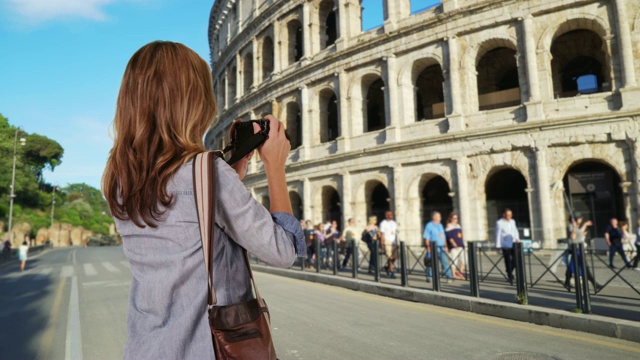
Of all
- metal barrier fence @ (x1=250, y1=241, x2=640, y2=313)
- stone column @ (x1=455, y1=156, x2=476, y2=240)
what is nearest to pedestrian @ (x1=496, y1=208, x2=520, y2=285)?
metal barrier fence @ (x1=250, y1=241, x2=640, y2=313)

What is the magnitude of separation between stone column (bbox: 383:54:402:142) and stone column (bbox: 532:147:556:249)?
638 centimetres

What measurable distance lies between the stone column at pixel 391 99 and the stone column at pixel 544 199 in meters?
6.38

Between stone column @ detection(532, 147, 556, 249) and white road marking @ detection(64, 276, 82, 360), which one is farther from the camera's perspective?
stone column @ detection(532, 147, 556, 249)

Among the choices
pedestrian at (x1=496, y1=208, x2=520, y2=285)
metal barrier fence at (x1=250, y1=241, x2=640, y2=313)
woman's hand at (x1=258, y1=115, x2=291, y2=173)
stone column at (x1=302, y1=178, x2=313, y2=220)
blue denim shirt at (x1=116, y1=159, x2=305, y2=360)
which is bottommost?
metal barrier fence at (x1=250, y1=241, x2=640, y2=313)

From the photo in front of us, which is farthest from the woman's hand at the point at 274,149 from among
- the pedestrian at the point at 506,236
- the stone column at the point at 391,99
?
the stone column at the point at 391,99

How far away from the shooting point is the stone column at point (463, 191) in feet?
58.1

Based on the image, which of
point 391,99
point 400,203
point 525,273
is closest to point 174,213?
point 525,273

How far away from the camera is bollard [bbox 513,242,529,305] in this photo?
23.9ft

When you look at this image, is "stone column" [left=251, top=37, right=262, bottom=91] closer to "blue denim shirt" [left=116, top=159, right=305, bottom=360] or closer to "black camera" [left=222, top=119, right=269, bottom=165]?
"black camera" [left=222, top=119, right=269, bottom=165]

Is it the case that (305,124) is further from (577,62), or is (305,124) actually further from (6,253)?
(6,253)

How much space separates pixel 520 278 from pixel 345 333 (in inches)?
143

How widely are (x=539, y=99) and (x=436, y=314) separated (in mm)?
12782

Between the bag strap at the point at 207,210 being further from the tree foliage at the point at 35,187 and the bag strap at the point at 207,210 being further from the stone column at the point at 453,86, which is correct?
the tree foliage at the point at 35,187

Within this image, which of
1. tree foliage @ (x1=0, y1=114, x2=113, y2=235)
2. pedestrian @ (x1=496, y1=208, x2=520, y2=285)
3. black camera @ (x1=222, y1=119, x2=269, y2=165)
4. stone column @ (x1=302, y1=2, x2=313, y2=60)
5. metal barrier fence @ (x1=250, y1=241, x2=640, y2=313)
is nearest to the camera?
black camera @ (x1=222, y1=119, x2=269, y2=165)
